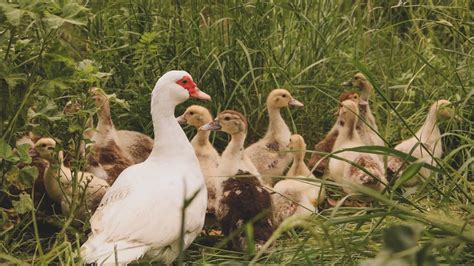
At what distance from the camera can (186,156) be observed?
5.85m

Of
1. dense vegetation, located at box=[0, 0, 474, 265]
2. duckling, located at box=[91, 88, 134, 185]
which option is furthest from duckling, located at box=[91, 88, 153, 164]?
dense vegetation, located at box=[0, 0, 474, 265]

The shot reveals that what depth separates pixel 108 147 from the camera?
7.04 m

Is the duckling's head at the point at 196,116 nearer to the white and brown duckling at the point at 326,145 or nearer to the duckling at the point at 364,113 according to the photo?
the white and brown duckling at the point at 326,145

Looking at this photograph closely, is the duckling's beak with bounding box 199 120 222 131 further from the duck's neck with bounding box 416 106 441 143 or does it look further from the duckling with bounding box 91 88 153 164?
the duck's neck with bounding box 416 106 441 143

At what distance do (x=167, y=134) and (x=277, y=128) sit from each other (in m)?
1.66

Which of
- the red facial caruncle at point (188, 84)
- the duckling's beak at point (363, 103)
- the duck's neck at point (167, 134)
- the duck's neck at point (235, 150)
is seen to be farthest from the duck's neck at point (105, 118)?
the duckling's beak at point (363, 103)

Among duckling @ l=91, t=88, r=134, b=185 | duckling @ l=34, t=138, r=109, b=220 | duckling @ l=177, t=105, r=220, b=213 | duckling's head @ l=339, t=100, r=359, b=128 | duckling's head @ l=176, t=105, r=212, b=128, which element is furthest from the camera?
duckling's head @ l=339, t=100, r=359, b=128

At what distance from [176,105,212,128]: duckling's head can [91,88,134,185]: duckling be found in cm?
44

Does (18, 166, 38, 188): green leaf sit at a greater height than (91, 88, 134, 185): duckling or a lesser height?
greater

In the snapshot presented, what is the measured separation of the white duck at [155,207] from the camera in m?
5.14

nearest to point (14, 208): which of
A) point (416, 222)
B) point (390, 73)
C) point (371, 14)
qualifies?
point (416, 222)

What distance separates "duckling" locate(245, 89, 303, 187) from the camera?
729 centimetres

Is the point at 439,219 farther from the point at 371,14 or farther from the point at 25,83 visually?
the point at 371,14

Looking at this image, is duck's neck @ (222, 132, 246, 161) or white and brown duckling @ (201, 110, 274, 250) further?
duck's neck @ (222, 132, 246, 161)
